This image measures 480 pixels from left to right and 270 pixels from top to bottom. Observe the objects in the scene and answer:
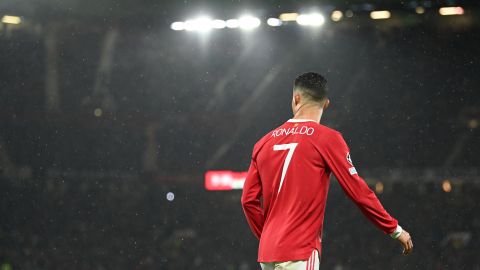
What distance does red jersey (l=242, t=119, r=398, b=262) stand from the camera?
68.9 inches

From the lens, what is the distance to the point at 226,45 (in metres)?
13.9

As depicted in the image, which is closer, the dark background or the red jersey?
the red jersey

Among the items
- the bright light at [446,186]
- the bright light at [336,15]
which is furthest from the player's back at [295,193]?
the bright light at [446,186]

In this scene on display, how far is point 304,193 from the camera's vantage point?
1753mm

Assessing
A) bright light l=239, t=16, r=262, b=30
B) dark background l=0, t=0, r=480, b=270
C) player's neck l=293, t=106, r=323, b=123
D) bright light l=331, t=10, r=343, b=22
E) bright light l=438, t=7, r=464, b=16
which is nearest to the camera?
player's neck l=293, t=106, r=323, b=123

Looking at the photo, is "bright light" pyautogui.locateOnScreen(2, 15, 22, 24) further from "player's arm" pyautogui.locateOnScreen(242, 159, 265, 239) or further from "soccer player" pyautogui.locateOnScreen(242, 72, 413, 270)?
"soccer player" pyautogui.locateOnScreen(242, 72, 413, 270)

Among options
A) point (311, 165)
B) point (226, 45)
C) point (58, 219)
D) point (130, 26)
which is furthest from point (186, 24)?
point (311, 165)

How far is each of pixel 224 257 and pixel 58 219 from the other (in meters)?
3.75

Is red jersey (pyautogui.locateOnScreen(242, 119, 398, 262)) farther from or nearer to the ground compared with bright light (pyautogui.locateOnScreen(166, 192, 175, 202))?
farther from the ground

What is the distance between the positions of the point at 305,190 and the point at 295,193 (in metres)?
0.03

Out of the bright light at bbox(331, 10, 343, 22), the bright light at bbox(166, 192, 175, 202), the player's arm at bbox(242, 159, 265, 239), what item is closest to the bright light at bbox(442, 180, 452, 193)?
the bright light at bbox(331, 10, 343, 22)

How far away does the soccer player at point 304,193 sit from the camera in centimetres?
175

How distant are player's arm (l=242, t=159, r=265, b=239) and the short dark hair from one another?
23 centimetres

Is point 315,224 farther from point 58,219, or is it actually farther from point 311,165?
point 58,219
